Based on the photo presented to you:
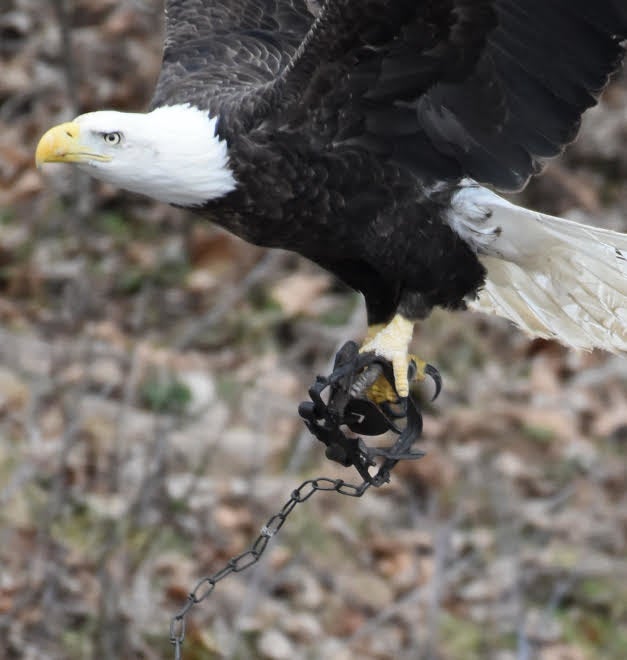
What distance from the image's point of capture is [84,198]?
616cm

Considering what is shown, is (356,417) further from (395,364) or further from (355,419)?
(395,364)

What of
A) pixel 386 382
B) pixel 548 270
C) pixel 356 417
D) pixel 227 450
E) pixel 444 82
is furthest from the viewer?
pixel 227 450

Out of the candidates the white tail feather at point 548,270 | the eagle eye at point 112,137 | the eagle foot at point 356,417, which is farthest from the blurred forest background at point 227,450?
the eagle eye at point 112,137

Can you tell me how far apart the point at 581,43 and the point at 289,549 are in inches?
106

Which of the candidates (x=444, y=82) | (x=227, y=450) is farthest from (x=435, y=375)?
(x=227, y=450)

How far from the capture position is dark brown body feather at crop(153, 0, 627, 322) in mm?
3535

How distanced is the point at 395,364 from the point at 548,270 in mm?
594

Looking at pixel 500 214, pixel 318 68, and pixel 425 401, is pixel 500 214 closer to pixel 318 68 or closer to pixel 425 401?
pixel 318 68

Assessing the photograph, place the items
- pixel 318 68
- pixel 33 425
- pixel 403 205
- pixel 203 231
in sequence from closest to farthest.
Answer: pixel 318 68
pixel 403 205
pixel 33 425
pixel 203 231

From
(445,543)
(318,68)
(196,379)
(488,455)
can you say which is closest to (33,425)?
(196,379)

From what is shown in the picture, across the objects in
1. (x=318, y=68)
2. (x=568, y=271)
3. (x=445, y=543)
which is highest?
(x=318, y=68)

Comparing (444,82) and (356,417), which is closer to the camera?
(444,82)

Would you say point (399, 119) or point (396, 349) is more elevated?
point (399, 119)

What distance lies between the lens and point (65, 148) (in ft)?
11.4
